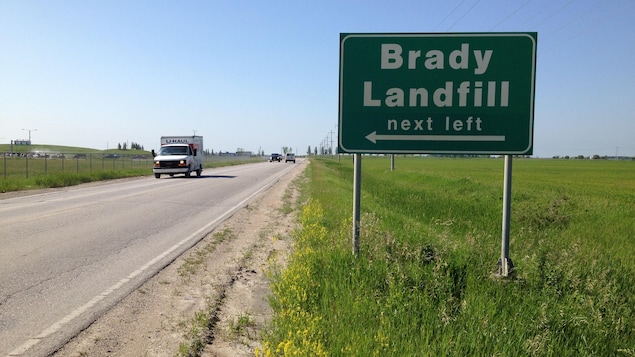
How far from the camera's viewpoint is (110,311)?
15.7 ft

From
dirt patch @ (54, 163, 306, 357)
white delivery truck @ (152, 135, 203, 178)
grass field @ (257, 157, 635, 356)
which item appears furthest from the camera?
white delivery truck @ (152, 135, 203, 178)

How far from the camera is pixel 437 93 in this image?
5516mm

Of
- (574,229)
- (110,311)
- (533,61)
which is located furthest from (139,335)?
(574,229)

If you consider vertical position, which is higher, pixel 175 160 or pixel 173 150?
pixel 173 150

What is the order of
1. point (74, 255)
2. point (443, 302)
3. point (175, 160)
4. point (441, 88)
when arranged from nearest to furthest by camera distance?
point (443, 302) < point (441, 88) < point (74, 255) < point (175, 160)

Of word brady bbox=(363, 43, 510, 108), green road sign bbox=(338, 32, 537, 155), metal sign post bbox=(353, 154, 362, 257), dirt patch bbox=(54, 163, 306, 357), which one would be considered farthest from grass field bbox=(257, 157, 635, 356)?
word brady bbox=(363, 43, 510, 108)

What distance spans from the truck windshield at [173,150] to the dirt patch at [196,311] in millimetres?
24000

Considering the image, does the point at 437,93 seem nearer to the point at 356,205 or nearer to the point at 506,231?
the point at 356,205

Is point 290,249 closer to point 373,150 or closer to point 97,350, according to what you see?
point 373,150

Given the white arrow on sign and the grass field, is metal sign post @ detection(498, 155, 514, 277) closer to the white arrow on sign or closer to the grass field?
the grass field

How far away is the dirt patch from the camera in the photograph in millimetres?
3932

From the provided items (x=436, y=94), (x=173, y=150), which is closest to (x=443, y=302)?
(x=436, y=94)

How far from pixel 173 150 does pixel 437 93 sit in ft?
91.8

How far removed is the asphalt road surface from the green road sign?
139 inches
